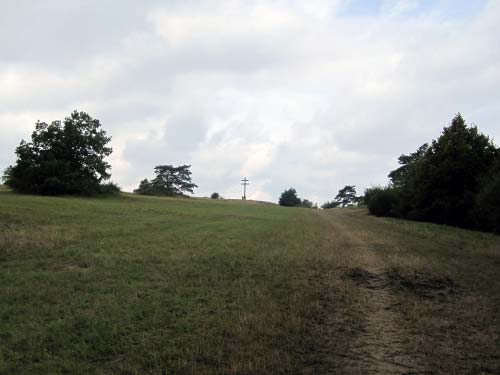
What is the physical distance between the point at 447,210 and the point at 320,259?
3019cm

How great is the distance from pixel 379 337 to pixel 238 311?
2460 millimetres

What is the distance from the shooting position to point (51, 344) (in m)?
6.13

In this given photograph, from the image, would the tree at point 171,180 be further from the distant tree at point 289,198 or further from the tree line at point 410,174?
the tree line at point 410,174

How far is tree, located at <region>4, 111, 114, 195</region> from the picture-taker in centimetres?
5703

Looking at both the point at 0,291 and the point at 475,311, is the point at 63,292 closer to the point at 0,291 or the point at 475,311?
the point at 0,291

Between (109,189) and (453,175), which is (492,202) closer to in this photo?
(453,175)

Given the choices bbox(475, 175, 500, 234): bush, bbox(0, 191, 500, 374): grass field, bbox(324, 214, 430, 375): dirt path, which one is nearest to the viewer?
bbox(324, 214, 430, 375): dirt path

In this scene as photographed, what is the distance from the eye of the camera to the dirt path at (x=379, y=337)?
18.3 feet

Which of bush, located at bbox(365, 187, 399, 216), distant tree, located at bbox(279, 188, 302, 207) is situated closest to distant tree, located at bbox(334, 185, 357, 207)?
distant tree, located at bbox(279, 188, 302, 207)

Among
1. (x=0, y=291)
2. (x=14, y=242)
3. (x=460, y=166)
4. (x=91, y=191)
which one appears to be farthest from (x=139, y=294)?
(x=91, y=191)

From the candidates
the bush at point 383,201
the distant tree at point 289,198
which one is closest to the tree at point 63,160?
the bush at point 383,201

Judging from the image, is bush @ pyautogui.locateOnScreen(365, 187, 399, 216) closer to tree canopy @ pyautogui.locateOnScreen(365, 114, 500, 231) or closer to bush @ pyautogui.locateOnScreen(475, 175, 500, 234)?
tree canopy @ pyautogui.locateOnScreen(365, 114, 500, 231)

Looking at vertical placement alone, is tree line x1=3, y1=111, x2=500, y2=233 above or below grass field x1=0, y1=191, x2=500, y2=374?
above

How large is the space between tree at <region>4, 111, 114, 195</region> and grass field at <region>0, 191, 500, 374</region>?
45024mm
